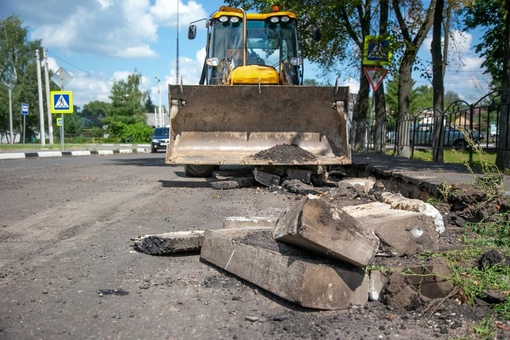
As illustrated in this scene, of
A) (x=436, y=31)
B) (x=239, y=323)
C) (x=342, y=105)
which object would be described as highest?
(x=436, y=31)

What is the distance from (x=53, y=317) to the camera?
2971mm

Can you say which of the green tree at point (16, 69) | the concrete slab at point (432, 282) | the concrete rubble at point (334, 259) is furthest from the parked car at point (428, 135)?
the green tree at point (16, 69)

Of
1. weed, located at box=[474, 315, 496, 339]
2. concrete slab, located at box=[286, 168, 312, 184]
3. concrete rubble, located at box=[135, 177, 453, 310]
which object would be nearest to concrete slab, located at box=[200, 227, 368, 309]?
concrete rubble, located at box=[135, 177, 453, 310]

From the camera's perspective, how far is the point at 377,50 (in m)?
14.4

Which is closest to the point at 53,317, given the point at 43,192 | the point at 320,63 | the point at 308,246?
the point at 308,246

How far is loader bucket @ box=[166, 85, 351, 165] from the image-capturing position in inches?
363

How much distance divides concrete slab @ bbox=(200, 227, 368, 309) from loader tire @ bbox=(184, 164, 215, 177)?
6.20 meters

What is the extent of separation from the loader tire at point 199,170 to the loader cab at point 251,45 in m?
1.84

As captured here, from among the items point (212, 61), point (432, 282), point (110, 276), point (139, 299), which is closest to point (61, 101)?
point (212, 61)

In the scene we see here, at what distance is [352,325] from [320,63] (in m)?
23.4

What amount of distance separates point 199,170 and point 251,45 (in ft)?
9.34

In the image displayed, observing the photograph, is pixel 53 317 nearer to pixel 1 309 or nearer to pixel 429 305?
pixel 1 309

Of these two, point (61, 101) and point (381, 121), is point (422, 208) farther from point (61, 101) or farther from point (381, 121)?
point (61, 101)

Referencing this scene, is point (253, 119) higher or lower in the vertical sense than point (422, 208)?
higher
